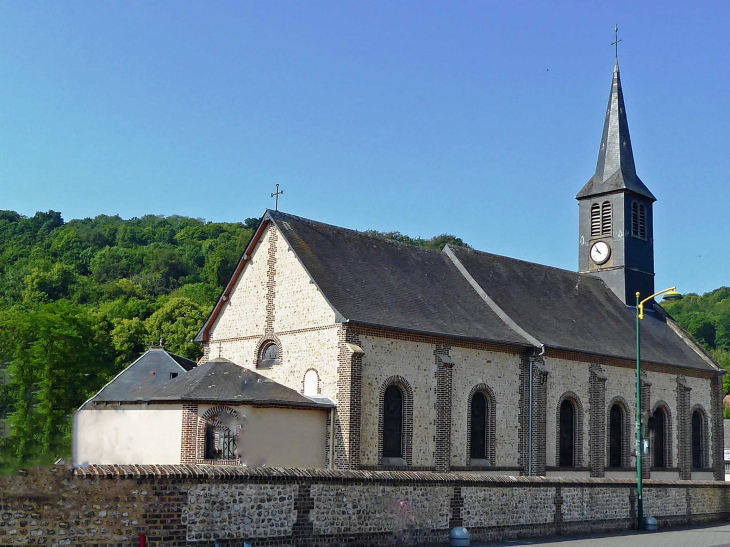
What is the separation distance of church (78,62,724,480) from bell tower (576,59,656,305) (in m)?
1.89

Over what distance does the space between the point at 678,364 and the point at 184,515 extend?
26.6m

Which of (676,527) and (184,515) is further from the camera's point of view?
(676,527)

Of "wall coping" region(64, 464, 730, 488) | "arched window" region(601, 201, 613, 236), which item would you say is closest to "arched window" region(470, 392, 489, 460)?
"wall coping" region(64, 464, 730, 488)

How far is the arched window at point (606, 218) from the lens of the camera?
38969 mm

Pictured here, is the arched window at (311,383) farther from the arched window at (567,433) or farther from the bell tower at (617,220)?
the bell tower at (617,220)

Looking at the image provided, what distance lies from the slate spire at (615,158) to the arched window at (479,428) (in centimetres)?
1490

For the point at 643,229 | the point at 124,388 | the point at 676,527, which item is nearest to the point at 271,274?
the point at 124,388

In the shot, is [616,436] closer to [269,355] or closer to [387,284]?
[387,284]

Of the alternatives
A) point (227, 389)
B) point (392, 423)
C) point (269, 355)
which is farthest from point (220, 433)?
point (392, 423)

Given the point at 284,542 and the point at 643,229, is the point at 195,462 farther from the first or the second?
the point at 643,229

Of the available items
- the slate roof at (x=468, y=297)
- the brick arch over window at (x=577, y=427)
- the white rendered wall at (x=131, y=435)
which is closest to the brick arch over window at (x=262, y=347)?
the slate roof at (x=468, y=297)

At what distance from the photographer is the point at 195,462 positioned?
2394 centimetres

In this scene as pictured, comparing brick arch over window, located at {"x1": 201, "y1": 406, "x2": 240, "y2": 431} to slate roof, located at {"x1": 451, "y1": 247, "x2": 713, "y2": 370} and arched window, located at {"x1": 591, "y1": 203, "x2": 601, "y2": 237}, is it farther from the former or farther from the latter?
arched window, located at {"x1": 591, "y1": 203, "x2": 601, "y2": 237}

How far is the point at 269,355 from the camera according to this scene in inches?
1104
